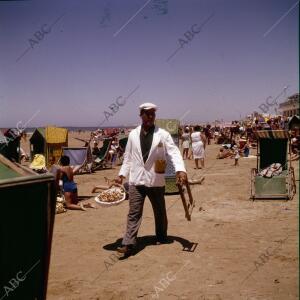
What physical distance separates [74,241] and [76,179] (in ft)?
24.4

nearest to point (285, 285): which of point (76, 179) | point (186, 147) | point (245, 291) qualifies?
point (245, 291)

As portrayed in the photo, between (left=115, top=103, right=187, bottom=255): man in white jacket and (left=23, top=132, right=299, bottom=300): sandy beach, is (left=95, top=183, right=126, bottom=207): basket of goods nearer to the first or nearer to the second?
(left=23, top=132, right=299, bottom=300): sandy beach

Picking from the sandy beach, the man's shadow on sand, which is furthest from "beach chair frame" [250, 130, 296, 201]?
the man's shadow on sand

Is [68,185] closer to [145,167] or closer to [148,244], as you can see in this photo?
[148,244]

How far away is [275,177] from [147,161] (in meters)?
4.59

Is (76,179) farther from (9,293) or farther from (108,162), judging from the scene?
(9,293)

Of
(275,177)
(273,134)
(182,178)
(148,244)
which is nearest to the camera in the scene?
(182,178)

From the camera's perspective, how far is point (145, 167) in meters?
5.31

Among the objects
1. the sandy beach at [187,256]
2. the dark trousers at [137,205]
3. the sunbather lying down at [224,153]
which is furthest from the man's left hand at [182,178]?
the sunbather lying down at [224,153]

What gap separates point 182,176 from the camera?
17.0 feet

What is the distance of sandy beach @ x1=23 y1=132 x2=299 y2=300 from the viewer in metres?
4.21

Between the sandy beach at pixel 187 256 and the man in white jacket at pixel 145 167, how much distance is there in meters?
0.46

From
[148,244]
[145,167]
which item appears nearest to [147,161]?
[145,167]

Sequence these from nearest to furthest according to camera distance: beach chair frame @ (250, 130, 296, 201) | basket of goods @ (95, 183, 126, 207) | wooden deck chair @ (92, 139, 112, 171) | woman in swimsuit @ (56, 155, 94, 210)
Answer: woman in swimsuit @ (56, 155, 94, 210), basket of goods @ (95, 183, 126, 207), beach chair frame @ (250, 130, 296, 201), wooden deck chair @ (92, 139, 112, 171)
